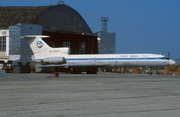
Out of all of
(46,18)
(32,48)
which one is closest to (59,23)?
(46,18)

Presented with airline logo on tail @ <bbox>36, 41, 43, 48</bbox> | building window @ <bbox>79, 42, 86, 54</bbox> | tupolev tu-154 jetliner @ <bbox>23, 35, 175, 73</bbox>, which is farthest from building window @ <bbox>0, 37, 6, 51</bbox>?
building window @ <bbox>79, 42, 86, 54</bbox>

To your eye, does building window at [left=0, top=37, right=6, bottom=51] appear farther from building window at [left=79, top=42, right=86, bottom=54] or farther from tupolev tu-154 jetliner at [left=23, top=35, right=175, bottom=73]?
building window at [left=79, top=42, right=86, bottom=54]

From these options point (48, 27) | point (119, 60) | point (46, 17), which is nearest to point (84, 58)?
point (119, 60)

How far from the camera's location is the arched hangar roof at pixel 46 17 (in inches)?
2864

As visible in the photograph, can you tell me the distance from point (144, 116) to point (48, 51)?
55.2 metres

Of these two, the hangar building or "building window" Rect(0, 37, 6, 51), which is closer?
the hangar building

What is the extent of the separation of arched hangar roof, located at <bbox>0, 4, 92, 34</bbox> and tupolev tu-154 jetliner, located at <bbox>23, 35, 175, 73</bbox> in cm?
823

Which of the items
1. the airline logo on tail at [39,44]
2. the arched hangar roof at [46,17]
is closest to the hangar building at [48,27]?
the arched hangar roof at [46,17]

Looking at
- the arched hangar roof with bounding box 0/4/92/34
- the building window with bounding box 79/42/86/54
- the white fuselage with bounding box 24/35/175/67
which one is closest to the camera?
the white fuselage with bounding box 24/35/175/67

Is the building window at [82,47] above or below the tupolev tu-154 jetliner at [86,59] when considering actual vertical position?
above

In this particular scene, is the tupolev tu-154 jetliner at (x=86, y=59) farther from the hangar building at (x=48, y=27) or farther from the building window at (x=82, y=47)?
the building window at (x=82, y=47)

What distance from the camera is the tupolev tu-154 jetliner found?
191ft

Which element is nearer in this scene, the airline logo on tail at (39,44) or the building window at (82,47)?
the airline logo on tail at (39,44)

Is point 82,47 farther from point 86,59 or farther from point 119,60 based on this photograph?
point 119,60
